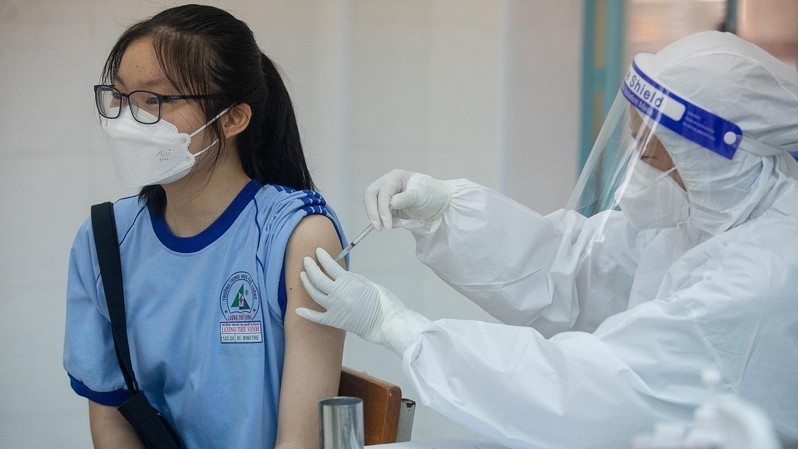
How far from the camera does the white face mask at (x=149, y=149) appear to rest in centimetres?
173

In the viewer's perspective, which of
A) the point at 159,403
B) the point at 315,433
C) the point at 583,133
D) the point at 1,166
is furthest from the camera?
the point at 583,133

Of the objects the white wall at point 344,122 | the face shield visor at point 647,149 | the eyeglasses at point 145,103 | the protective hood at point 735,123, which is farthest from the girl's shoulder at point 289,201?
the white wall at point 344,122

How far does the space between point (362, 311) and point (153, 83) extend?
0.60 meters

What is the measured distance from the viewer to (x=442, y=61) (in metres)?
3.18

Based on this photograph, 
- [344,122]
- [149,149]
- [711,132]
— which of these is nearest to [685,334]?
[711,132]

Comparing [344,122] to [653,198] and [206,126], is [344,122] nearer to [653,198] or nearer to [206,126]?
[206,126]

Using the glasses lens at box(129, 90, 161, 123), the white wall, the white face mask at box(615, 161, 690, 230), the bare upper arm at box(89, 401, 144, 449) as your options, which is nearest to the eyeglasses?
the glasses lens at box(129, 90, 161, 123)

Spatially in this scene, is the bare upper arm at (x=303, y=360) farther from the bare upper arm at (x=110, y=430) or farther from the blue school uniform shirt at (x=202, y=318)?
the bare upper arm at (x=110, y=430)

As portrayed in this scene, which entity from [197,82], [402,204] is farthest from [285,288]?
[197,82]

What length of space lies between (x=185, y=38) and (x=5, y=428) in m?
1.76

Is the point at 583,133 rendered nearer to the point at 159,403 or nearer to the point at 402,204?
the point at 402,204

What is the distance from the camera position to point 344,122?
3164 mm

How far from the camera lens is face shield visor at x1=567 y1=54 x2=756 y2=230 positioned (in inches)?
59.0

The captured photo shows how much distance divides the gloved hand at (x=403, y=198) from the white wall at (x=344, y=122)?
1.33 meters
